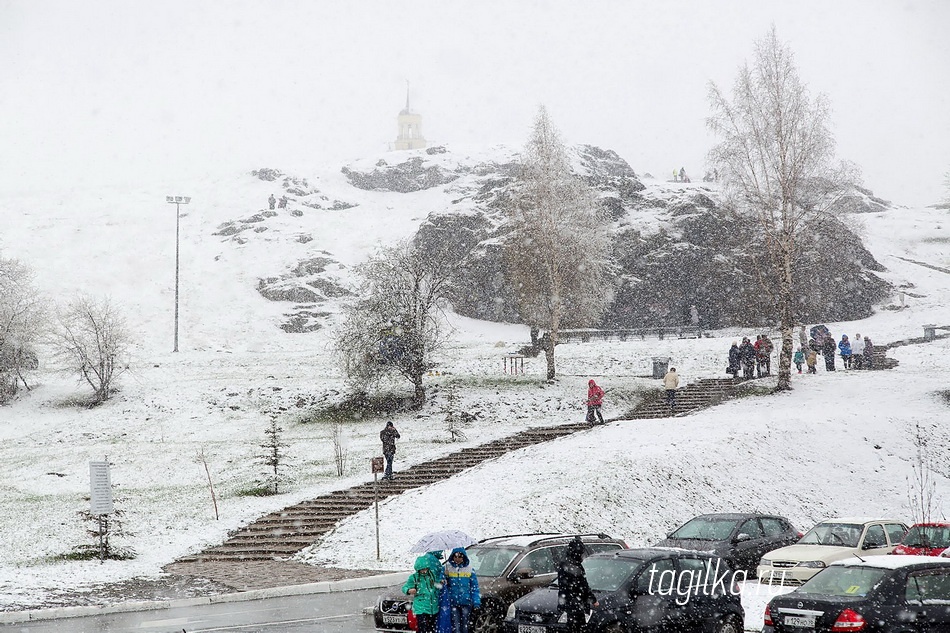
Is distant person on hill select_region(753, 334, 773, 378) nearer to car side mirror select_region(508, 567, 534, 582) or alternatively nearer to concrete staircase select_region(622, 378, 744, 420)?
concrete staircase select_region(622, 378, 744, 420)

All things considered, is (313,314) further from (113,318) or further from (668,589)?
(668,589)

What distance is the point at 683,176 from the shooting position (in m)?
88.2

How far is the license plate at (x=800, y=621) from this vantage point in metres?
10.8

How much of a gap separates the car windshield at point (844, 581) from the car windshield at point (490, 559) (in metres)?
4.67

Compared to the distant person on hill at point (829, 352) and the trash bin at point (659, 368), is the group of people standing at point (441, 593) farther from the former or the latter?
the distant person on hill at point (829, 352)

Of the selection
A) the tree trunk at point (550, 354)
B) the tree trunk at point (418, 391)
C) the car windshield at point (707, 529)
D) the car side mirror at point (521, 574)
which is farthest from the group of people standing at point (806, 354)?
the car side mirror at point (521, 574)

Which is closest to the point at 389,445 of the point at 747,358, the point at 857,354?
the point at 747,358

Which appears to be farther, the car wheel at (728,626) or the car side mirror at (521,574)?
the car side mirror at (521,574)

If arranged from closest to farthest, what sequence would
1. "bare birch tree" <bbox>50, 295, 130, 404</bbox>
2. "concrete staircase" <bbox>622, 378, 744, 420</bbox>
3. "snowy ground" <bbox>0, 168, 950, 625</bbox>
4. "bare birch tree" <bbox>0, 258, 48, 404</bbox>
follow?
"snowy ground" <bbox>0, 168, 950, 625</bbox> < "concrete staircase" <bbox>622, 378, 744, 420</bbox> < "bare birch tree" <bbox>50, 295, 130, 404</bbox> < "bare birch tree" <bbox>0, 258, 48, 404</bbox>

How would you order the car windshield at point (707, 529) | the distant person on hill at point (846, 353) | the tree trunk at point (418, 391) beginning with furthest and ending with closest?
1. the distant person on hill at point (846, 353)
2. the tree trunk at point (418, 391)
3. the car windshield at point (707, 529)

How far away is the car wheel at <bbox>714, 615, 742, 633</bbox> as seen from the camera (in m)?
12.1

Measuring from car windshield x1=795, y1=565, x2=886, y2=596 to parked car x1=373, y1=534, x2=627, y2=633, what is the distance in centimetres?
388

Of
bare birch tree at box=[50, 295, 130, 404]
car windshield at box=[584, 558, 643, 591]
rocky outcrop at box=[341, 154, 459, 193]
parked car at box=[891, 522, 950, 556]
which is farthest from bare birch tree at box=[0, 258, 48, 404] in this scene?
rocky outcrop at box=[341, 154, 459, 193]

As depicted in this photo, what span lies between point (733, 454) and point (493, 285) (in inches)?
1657
